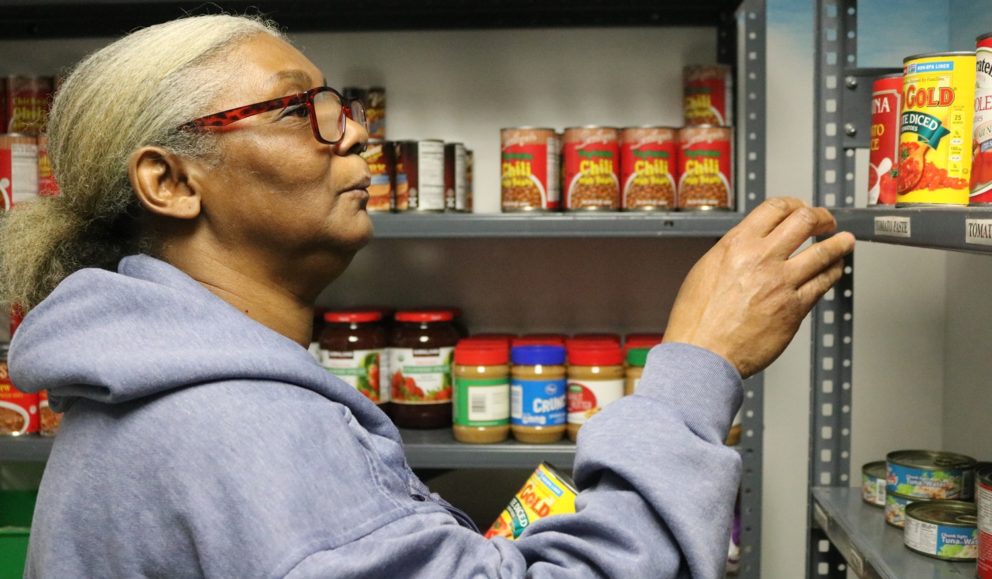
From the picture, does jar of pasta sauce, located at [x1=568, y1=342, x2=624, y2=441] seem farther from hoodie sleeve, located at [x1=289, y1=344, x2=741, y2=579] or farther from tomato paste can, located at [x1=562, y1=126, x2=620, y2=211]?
hoodie sleeve, located at [x1=289, y1=344, x2=741, y2=579]

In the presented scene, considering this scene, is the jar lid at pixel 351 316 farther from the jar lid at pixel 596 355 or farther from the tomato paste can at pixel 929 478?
the tomato paste can at pixel 929 478

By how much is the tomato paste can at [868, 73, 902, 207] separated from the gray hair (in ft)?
2.60

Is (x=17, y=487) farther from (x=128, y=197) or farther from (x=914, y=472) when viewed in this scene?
(x=914, y=472)

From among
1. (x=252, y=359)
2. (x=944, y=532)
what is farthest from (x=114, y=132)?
(x=944, y=532)

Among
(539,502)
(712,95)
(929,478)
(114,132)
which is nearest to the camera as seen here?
(114,132)

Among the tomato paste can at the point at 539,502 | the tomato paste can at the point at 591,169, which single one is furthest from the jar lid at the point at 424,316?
the tomato paste can at the point at 539,502

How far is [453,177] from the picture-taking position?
5.53 feet

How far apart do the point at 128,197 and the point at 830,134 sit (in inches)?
39.1

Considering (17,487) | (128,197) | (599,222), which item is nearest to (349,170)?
(128,197)

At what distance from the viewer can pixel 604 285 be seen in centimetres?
199

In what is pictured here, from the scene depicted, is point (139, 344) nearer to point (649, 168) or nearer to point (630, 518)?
point (630, 518)

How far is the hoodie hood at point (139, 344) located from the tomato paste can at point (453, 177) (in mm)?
878

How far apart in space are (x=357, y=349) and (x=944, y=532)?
1072mm

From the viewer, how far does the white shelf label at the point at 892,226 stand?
3.16ft
